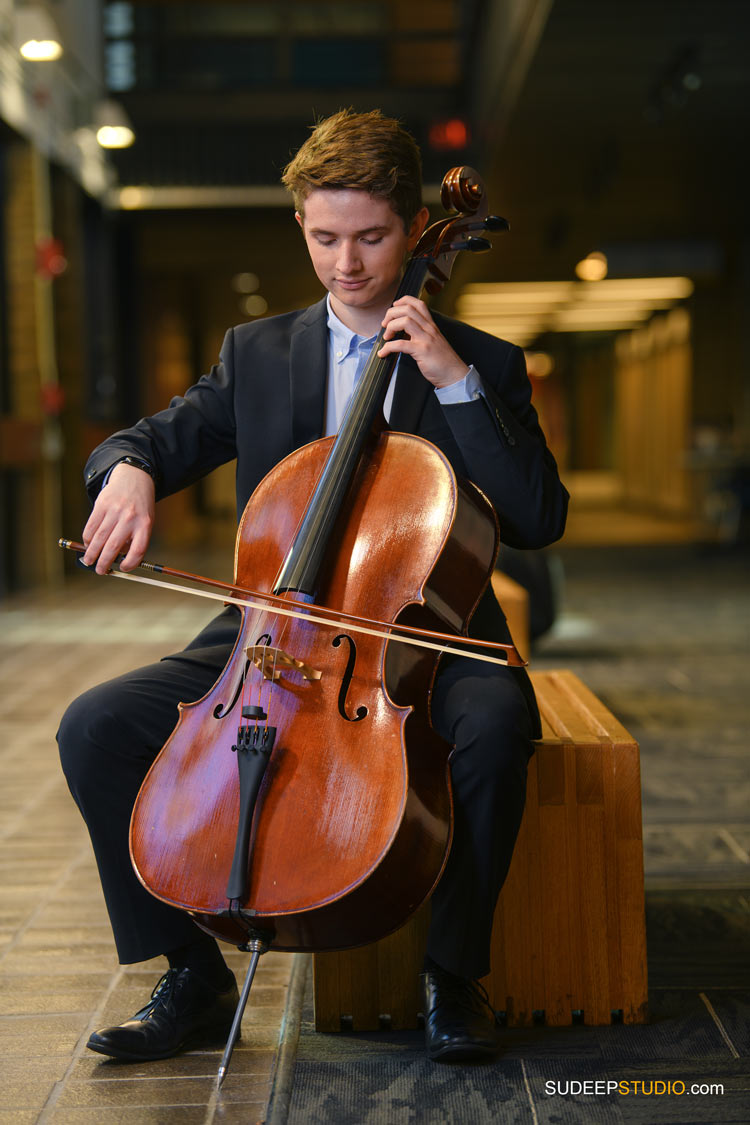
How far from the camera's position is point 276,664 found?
1.50 meters

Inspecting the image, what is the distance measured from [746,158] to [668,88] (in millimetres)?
2113

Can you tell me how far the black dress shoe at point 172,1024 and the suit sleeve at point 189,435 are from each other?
2.33ft

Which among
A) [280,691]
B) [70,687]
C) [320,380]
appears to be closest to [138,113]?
[70,687]

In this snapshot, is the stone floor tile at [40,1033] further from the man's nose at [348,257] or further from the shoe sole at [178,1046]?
the man's nose at [348,257]

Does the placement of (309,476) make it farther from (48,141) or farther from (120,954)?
(48,141)

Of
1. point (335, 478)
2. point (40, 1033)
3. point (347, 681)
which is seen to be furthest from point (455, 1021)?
point (335, 478)

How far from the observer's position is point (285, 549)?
1.64 metres

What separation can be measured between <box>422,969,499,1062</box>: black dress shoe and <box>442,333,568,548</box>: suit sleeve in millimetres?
619

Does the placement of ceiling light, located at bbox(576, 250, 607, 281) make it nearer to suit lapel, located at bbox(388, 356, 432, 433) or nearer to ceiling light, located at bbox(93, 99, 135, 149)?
ceiling light, located at bbox(93, 99, 135, 149)

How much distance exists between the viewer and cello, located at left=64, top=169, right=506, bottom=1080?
1.42 metres

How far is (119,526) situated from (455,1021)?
79 cm

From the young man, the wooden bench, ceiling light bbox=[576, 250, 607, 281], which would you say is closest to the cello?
the young man

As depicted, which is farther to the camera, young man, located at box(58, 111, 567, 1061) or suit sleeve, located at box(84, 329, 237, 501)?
suit sleeve, located at box(84, 329, 237, 501)

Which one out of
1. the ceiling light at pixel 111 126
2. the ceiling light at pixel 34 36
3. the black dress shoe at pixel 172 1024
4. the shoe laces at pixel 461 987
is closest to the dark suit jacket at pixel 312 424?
the shoe laces at pixel 461 987
